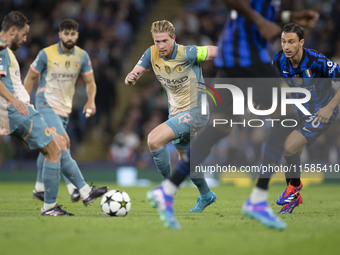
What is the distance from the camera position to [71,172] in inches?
326

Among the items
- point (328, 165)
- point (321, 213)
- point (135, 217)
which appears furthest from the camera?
point (328, 165)

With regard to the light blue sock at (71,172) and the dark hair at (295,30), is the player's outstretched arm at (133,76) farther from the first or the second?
the dark hair at (295,30)

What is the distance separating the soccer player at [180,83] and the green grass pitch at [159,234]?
25.9 inches

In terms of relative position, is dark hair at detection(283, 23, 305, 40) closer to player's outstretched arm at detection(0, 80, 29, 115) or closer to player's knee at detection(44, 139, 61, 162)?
player's knee at detection(44, 139, 61, 162)

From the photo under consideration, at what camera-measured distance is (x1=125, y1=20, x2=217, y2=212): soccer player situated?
292 inches

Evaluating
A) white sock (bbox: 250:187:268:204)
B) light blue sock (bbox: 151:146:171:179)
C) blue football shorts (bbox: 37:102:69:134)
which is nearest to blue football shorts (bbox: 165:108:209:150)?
light blue sock (bbox: 151:146:171:179)

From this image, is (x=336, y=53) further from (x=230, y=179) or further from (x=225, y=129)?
(x=225, y=129)

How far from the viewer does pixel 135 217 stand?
701cm

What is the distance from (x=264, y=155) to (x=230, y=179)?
992 cm

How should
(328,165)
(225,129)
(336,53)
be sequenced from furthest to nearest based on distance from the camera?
1. (336,53)
2. (328,165)
3. (225,129)

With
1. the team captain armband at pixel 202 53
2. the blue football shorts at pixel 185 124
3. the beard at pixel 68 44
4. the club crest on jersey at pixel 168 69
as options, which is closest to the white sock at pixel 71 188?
the blue football shorts at pixel 185 124

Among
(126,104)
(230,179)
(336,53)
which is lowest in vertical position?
(230,179)

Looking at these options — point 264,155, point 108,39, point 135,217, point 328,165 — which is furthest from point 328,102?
point 108,39

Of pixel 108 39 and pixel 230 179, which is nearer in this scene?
pixel 230 179
